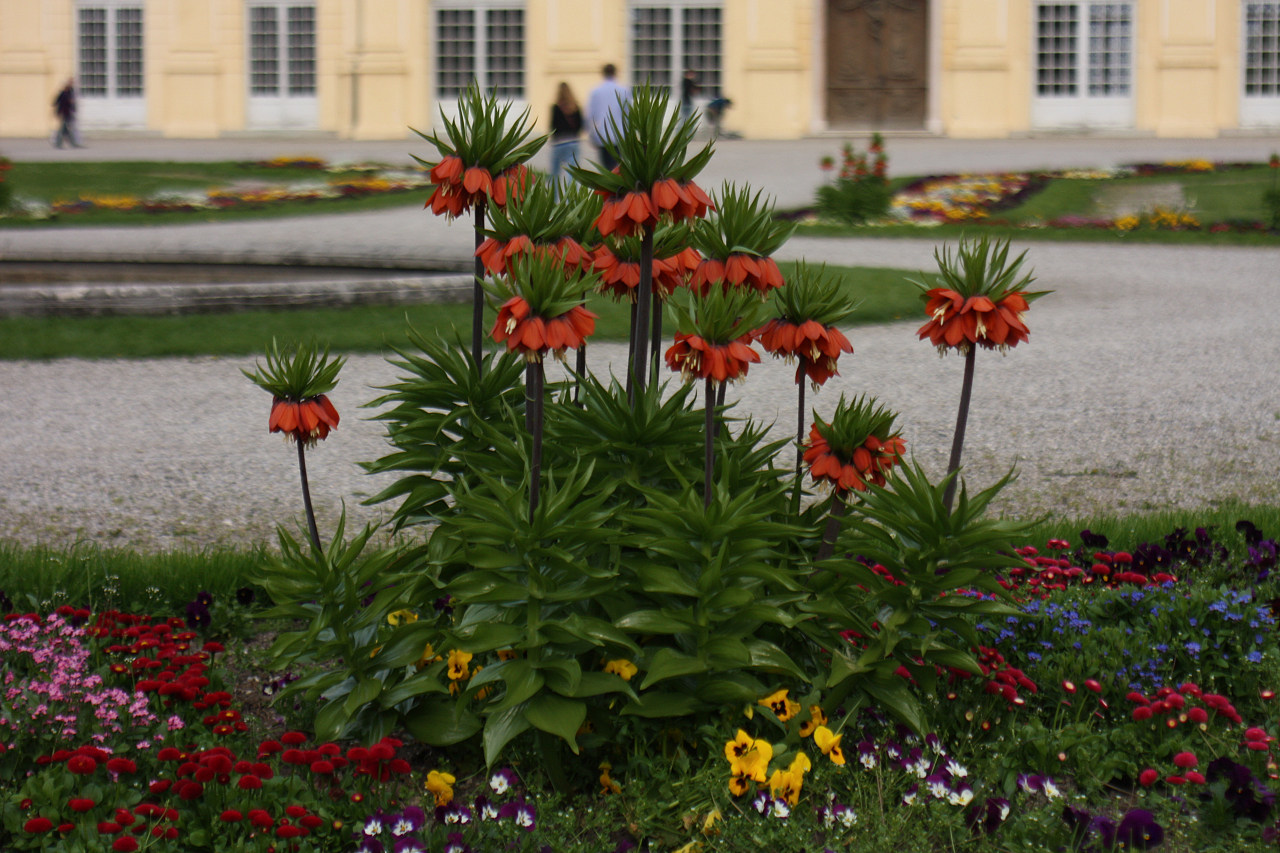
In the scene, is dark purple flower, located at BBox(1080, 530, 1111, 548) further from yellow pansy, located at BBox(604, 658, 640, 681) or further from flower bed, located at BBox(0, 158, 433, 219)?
flower bed, located at BBox(0, 158, 433, 219)

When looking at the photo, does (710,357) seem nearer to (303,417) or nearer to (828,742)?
(828,742)

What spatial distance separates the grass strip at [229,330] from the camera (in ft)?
27.3

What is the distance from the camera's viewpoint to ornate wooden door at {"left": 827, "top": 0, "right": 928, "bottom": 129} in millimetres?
29625

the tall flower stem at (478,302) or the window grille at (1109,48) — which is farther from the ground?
the window grille at (1109,48)

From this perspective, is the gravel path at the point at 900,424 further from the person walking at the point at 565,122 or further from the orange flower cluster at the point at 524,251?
the person walking at the point at 565,122

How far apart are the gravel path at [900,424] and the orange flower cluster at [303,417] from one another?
6.52 feet

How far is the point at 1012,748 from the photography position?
283 cm

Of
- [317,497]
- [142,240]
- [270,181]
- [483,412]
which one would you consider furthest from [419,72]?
[483,412]

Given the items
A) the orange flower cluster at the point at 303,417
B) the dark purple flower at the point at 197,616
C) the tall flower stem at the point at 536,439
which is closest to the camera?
the tall flower stem at the point at 536,439

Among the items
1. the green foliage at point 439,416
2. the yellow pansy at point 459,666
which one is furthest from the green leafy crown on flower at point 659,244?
the yellow pansy at point 459,666

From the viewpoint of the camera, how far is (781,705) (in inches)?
108

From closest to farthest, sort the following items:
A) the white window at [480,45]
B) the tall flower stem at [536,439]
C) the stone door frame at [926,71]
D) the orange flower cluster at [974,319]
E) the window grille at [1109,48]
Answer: the tall flower stem at [536,439] < the orange flower cluster at [974,319] < the stone door frame at [926,71] < the window grille at [1109,48] < the white window at [480,45]

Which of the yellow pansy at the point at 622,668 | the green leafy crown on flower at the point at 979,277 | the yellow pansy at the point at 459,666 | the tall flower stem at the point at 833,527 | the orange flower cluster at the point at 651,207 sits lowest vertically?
the yellow pansy at the point at 459,666

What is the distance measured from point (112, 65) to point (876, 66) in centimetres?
1890
